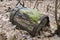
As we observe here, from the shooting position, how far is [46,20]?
4047 millimetres

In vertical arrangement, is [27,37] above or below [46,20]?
below

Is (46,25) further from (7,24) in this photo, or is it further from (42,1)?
(42,1)

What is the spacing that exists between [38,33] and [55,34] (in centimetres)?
42

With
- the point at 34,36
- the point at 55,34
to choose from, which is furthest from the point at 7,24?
the point at 55,34

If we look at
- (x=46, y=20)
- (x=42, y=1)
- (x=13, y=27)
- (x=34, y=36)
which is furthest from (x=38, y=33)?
(x=42, y=1)

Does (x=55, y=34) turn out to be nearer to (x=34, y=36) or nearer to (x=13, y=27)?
(x=34, y=36)

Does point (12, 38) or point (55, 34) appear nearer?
point (12, 38)

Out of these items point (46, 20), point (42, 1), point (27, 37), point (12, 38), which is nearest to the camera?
point (12, 38)

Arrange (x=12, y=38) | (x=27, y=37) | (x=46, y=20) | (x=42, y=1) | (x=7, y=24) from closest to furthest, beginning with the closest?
(x=12, y=38) → (x=27, y=37) → (x=46, y=20) → (x=7, y=24) → (x=42, y=1)

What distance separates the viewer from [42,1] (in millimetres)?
6891

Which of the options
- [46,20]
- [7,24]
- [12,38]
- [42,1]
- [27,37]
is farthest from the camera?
[42,1]

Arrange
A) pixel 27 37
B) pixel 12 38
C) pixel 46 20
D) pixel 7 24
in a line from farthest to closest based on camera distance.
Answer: pixel 7 24, pixel 46 20, pixel 27 37, pixel 12 38

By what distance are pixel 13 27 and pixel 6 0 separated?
9.97ft

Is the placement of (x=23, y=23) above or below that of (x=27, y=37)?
above
